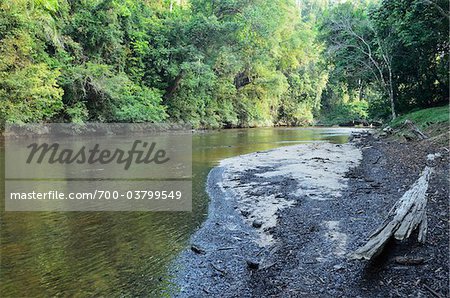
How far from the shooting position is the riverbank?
301cm

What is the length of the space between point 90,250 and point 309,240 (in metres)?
2.61

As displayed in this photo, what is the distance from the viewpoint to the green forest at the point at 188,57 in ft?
50.7

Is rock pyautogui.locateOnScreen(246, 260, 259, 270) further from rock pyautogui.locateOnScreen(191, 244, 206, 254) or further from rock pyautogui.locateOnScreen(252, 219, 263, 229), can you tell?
rock pyautogui.locateOnScreen(252, 219, 263, 229)

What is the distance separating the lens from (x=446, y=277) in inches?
113

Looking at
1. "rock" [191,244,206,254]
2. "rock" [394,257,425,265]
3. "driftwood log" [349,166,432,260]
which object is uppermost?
"driftwood log" [349,166,432,260]

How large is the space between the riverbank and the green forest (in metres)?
8.14

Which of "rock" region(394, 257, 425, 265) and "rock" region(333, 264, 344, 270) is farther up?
"rock" region(394, 257, 425, 265)

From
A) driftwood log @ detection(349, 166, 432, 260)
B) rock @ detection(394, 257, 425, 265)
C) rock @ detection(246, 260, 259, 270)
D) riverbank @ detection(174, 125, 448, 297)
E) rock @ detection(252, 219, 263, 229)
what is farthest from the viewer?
rock @ detection(252, 219, 263, 229)

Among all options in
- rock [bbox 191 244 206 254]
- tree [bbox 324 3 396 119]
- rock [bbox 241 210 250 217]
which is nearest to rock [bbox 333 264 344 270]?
rock [bbox 191 244 206 254]

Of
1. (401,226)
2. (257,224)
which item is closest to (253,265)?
(257,224)

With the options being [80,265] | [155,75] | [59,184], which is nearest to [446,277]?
[80,265]

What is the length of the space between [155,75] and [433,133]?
64.9 ft

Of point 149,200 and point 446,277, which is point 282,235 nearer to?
point 446,277

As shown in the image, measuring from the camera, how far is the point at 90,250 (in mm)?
4082
